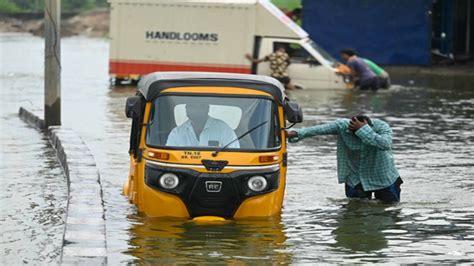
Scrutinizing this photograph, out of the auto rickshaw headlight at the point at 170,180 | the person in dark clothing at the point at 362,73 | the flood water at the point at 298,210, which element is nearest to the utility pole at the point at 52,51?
the flood water at the point at 298,210

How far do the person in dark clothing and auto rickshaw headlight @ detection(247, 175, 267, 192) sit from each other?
18.7 metres

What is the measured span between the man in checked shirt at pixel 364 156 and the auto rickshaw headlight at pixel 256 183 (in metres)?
1.25

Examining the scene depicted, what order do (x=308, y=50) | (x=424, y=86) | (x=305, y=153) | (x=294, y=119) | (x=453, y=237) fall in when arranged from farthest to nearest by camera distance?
(x=424, y=86)
(x=308, y=50)
(x=305, y=153)
(x=294, y=119)
(x=453, y=237)

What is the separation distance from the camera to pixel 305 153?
1859 cm

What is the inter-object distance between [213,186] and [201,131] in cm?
76

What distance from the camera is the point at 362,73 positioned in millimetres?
30625

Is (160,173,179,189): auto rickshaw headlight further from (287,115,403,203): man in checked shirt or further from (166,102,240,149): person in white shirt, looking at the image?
(287,115,403,203): man in checked shirt

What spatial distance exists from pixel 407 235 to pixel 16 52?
39.5 metres

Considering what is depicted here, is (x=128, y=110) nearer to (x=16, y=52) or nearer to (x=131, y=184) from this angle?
(x=131, y=184)

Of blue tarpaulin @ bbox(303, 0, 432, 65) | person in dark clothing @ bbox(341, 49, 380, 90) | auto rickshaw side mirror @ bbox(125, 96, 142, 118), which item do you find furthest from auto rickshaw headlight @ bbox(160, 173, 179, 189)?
blue tarpaulin @ bbox(303, 0, 432, 65)

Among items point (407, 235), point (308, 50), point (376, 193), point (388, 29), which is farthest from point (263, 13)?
point (407, 235)

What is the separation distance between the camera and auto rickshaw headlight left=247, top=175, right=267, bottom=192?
1210 centimetres

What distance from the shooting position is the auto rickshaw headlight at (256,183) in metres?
12.1

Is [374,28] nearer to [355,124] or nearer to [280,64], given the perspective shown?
[280,64]
